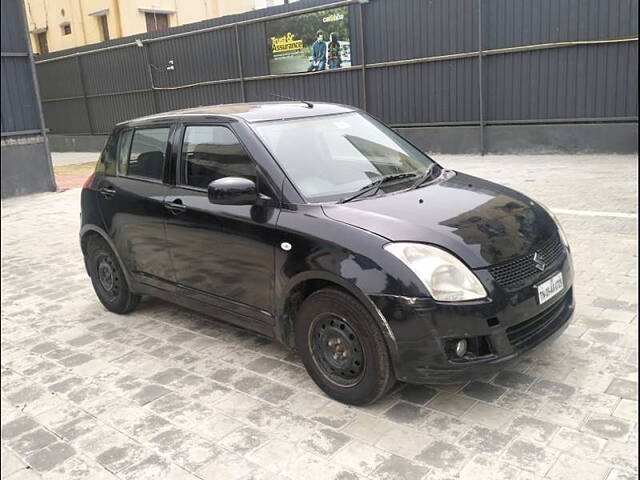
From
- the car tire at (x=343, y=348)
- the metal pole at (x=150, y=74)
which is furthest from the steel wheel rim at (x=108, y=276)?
the metal pole at (x=150, y=74)

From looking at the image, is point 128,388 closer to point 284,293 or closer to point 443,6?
point 284,293

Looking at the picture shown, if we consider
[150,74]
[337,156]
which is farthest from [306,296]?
[150,74]

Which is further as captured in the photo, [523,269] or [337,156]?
[337,156]

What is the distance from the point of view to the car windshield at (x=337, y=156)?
12.7ft

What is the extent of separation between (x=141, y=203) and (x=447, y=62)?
11.1m

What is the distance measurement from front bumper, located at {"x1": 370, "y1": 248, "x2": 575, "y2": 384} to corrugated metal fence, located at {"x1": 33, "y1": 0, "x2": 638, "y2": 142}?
1050 centimetres

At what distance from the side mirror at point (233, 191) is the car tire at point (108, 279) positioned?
74.8 inches

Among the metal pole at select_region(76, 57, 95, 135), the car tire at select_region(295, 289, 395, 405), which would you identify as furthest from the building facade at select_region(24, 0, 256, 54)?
the car tire at select_region(295, 289, 395, 405)

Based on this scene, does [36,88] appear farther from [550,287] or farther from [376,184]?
[550,287]

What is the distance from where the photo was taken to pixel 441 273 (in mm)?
3109

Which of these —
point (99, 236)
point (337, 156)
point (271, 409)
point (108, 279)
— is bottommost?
point (271, 409)

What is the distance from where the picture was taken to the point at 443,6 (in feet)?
45.3

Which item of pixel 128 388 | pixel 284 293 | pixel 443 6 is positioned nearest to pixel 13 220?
pixel 128 388

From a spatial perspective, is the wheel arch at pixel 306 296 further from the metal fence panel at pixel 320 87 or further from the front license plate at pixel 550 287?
the metal fence panel at pixel 320 87
